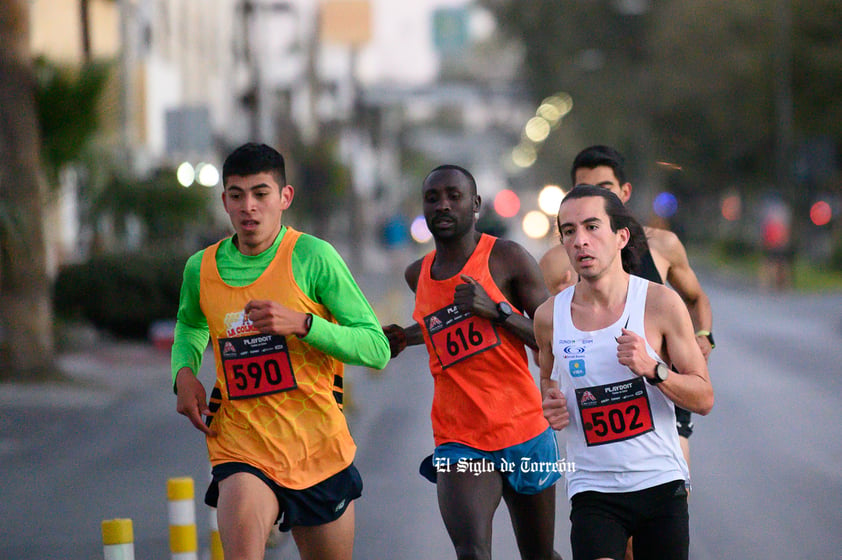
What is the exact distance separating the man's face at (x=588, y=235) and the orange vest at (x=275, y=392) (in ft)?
3.10

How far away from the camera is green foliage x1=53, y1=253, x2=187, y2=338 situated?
2075 cm

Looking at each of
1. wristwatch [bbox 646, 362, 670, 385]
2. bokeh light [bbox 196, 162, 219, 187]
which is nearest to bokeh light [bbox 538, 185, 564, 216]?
bokeh light [bbox 196, 162, 219, 187]

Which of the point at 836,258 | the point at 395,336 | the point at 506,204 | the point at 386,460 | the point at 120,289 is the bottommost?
the point at 386,460

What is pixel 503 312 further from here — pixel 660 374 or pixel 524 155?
pixel 524 155

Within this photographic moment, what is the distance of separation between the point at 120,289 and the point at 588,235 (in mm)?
16857

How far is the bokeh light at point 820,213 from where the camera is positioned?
51250 millimetres

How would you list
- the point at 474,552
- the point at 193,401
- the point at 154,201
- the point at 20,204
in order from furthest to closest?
the point at 154,201
the point at 20,204
the point at 474,552
the point at 193,401

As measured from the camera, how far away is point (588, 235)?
4.72 metres

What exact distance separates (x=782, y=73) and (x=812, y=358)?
24.5 metres

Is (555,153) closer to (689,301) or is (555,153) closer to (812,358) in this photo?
(812,358)

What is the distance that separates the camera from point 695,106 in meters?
51.6

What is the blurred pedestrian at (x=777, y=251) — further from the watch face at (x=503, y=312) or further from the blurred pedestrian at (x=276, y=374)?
the blurred pedestrian at (x=276, y=374)

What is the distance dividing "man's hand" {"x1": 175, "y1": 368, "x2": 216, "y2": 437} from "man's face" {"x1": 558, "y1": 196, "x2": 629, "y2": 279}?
141 cm

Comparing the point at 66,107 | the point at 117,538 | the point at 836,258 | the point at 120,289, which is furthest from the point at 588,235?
the point at 836,258
